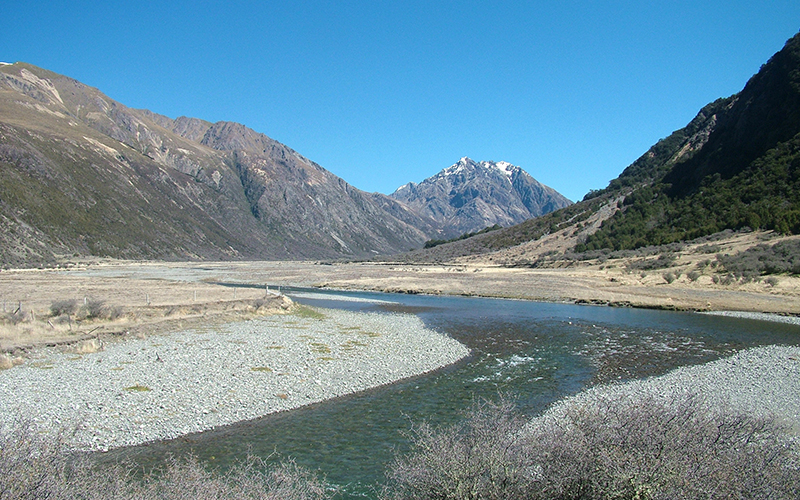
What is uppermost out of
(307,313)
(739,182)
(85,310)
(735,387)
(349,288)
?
(739,182)

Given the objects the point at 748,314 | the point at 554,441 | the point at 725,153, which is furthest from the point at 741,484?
the point at 725,153

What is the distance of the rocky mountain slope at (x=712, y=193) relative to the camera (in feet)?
208

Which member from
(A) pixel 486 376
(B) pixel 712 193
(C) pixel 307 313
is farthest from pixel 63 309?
(B) pixel 712 193

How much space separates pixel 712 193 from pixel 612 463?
279ft

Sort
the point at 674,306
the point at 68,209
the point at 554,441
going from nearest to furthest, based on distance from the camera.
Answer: the point at 554,441 → the point at 674,306 → the point at 68,209

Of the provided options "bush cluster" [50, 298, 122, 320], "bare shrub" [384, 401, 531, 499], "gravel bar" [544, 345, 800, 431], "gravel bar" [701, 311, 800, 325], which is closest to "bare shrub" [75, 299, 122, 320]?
"bush cluster" [50, 298, 122, 320]

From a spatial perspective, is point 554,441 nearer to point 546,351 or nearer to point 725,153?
point 546,351

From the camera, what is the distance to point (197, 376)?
17250mm

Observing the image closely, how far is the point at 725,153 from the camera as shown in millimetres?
82188

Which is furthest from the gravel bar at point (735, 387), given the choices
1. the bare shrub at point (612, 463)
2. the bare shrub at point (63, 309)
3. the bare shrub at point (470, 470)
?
the bare shrub at point (63, 309)

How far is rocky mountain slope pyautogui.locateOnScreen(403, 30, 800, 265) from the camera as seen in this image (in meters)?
63.3

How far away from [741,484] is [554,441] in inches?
86.7

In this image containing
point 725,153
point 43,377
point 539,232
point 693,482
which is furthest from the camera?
point 539,232

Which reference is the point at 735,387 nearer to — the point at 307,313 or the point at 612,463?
the point at 612,463
